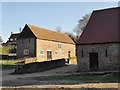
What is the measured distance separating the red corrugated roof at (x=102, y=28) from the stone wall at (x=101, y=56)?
2.12ft

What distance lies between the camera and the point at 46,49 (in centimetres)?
5969

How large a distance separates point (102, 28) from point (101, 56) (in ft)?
13.4

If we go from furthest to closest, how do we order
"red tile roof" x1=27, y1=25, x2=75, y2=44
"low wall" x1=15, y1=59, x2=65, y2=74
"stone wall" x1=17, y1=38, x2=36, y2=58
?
1. "red tile roof" x1=27, y1=25, x2=75, y2=44
2. "stone wall" x1=17, y1=38, x2=36, y2=58
3. "low wall" x1=15, y1=59, x2=65, y2=74

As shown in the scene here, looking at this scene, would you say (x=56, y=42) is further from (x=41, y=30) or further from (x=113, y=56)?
(x=113, y=56)

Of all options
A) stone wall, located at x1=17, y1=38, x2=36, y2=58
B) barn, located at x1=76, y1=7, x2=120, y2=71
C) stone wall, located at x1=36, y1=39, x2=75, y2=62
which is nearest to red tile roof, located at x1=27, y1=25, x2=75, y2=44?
stone wall, located at x1=36, y1=39, x2=75, y2=62

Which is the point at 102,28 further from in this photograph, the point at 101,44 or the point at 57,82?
the point at 57,82

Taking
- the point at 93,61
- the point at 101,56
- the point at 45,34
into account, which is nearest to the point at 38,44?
the point at 45,34

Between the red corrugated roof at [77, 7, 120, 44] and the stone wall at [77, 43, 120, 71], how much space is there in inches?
25.4

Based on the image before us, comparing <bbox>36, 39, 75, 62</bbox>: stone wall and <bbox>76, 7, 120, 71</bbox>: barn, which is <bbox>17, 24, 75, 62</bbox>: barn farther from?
<bbox>76, 7, 120, 71</bbox>: barn

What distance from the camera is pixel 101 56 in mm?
30938

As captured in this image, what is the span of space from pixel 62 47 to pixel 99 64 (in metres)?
37.0

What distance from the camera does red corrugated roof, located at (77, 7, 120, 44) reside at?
31406mm

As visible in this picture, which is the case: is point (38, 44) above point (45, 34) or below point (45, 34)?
below

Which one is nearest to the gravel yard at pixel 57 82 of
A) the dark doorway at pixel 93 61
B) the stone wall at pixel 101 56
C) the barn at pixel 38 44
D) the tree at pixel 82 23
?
the stone wall at pixel 101 56
